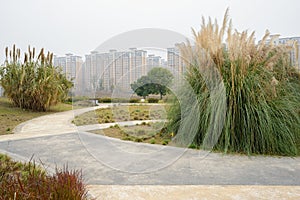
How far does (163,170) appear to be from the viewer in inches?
111

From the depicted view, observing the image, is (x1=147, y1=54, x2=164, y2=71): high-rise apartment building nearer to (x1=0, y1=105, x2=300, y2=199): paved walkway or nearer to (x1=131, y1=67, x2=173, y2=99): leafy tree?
(x1=131, y1=67, x2=173, y2=99): leafy tree

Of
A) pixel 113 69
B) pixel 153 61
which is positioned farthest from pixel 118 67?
pixel 153 61

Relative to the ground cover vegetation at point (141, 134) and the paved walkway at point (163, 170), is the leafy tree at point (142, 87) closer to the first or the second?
the ground cover vegetation at point (141, 134)

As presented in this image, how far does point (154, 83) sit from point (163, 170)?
1907mm

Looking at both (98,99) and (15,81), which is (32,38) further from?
(98,99)

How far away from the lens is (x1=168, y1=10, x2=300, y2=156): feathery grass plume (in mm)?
3432

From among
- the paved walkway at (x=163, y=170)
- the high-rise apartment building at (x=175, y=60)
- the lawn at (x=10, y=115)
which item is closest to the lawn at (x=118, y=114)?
the paved walkway at (x=163, y=170)

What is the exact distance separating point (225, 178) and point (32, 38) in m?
10.7

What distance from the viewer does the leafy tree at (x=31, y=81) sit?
9.06 metres

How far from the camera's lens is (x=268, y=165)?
296cm

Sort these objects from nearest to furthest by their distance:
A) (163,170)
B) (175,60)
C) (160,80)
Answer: (163,170) → (175,60) → (160,80)

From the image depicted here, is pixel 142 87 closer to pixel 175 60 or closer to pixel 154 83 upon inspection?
pixel 154 83

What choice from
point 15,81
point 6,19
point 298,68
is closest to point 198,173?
point 298,68

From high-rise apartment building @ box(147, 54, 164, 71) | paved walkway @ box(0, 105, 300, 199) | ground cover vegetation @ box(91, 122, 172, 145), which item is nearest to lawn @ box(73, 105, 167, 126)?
ground cover vegetation @ box(91, 122, 172, 145)
